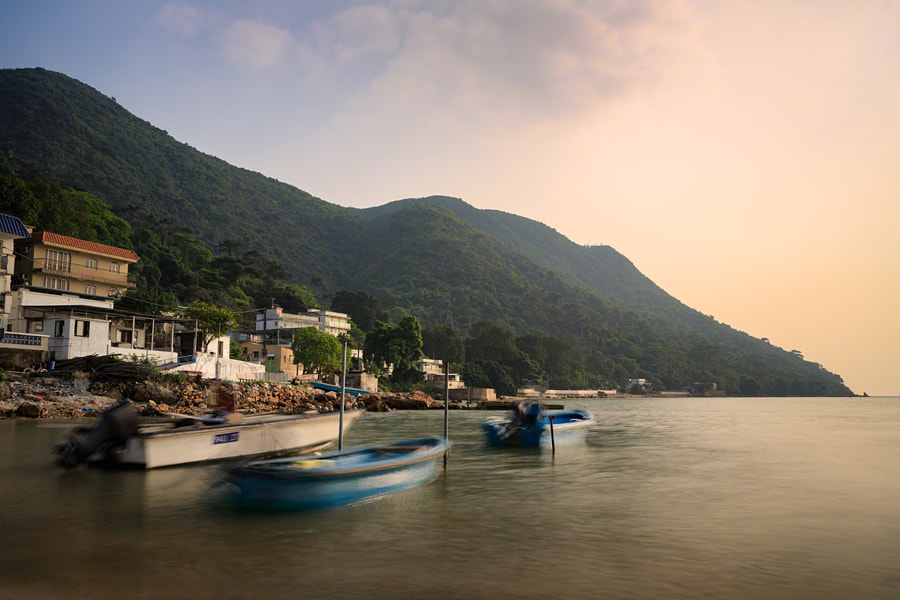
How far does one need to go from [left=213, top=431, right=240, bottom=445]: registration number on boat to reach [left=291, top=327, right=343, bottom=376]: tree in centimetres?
6276

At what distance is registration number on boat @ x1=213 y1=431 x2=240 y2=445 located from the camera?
811 inches

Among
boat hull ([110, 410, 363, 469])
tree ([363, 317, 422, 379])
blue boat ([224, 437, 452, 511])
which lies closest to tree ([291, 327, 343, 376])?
tree ([363, 317, 422, 379])

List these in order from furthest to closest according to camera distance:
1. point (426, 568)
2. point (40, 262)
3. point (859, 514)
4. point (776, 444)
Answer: point (40, 262)
point (776, 444)
point (859, 514)
point (426, 568)

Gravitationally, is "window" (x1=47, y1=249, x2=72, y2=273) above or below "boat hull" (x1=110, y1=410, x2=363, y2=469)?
above

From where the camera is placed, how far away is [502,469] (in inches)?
934

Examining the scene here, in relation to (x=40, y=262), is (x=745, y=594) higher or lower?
lower

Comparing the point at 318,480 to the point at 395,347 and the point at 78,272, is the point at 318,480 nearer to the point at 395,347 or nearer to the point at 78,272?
the point at 78,272

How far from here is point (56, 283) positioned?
61531 mm

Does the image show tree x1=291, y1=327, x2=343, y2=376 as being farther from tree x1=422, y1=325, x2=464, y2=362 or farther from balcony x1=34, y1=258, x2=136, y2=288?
tree x1=422, y1=325, x2=464, y2=362

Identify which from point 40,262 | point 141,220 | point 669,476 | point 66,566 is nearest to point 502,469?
point 669,476

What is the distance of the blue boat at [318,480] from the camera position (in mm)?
13766

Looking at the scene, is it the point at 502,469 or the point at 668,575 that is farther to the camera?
the point at 502,469

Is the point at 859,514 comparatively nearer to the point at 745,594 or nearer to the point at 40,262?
the point at 745,594

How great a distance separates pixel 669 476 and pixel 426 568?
16.0m
